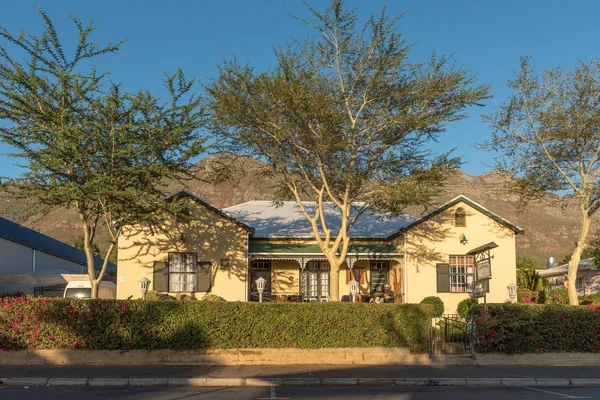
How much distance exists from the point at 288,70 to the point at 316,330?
9035 millimetres

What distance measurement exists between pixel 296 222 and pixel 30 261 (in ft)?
54.7

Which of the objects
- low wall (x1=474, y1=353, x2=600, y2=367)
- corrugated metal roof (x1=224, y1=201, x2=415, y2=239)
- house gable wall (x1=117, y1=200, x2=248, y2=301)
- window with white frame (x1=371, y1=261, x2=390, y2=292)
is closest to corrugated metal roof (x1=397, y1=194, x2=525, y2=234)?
corrugated metal roof (x1=224, y1=201, x2=415, y2=239)

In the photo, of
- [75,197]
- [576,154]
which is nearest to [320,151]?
[75,197]

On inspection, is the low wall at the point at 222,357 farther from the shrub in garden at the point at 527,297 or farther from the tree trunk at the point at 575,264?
the shrub in garden at the point at 527,297

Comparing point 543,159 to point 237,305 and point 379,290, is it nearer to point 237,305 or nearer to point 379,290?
point 379,290

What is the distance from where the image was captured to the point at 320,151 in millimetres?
21625

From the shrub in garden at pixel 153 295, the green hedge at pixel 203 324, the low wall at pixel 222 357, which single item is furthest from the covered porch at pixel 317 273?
the low wall at pixel 222 357

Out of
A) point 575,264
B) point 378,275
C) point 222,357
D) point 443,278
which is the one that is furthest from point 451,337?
point 378,275

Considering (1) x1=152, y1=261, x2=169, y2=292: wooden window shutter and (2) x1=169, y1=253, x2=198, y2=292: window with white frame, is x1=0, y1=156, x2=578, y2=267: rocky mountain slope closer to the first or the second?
(2) x1=169, y1=253, x2=198, y2=292: window with white frame

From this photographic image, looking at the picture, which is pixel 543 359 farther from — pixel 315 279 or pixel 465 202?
pixel 315 279

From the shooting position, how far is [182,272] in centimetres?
2617

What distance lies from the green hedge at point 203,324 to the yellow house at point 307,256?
8.55m

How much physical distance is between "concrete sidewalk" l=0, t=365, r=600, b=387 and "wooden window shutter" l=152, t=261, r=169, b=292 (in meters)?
10.5

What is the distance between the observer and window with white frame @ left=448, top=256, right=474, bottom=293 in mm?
27391
